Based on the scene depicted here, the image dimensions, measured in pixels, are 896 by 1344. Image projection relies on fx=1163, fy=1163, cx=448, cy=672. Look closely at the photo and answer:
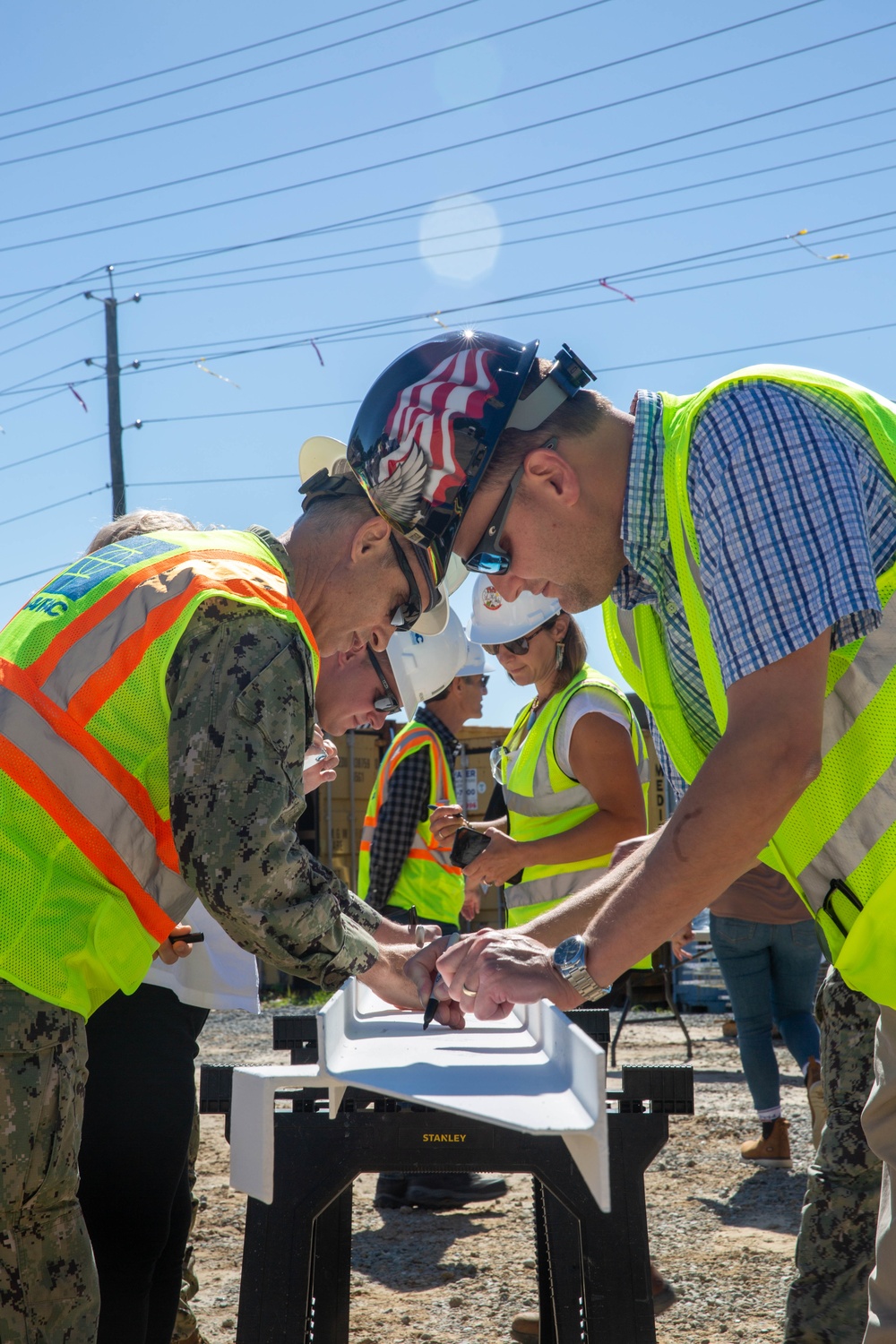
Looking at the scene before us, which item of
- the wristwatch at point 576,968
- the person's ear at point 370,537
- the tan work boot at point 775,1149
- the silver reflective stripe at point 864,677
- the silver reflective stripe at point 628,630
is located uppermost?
the person's ear at point 370,537

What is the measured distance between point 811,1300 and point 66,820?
6.85 feet

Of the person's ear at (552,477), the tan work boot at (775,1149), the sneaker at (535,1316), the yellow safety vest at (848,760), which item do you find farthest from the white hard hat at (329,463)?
the tan work boot at (775,1149)

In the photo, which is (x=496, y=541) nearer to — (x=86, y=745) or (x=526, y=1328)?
(x=86, y=745)

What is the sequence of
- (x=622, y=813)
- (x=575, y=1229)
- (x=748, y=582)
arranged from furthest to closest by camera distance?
(x=622, y=813), (x=575, y=1229), (x=748, y=582)

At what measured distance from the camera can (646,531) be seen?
6.63 ft

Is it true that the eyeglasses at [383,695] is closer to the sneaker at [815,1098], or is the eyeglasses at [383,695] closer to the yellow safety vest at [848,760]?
the yellow safety vest at [848,760]

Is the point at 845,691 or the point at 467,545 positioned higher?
the point at 467,545

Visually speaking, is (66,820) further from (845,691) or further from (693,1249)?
(693,1249)

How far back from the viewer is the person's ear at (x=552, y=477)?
211 centimetres

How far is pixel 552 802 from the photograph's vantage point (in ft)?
14.5

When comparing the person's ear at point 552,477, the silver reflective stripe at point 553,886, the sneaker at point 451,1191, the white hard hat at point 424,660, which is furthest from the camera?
the sneaker at point 451,1191

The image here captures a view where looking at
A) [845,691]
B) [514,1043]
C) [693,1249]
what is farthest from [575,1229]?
[693,1249]

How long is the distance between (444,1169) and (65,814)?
91 centimetres

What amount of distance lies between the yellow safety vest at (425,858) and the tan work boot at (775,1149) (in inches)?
69.7
